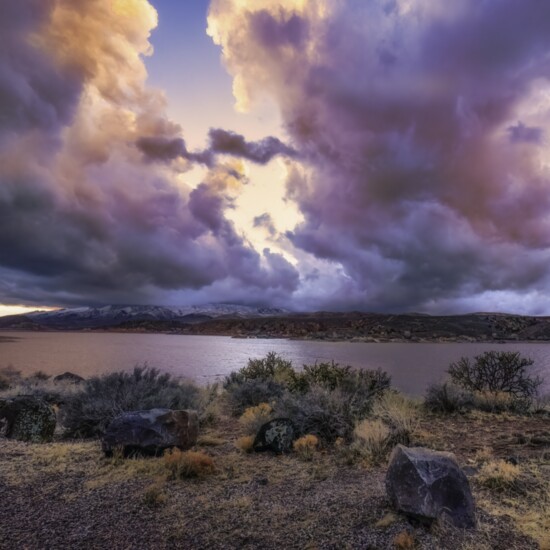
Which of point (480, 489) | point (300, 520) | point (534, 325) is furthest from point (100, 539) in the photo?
point (534, 325)

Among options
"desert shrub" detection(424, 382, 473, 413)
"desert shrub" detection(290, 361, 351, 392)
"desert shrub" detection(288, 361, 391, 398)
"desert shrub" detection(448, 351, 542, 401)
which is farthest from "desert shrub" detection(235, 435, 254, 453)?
"desert shrub" detection(448, 351, 542, 401)

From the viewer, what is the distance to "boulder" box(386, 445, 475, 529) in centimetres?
468

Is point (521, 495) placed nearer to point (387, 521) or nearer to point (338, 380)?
point (387, 521)

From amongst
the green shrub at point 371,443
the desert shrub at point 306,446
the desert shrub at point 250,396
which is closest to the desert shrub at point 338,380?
the desert shrub at point 250,396

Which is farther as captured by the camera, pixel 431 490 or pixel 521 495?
pixel 521 495

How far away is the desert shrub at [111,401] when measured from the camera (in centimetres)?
970

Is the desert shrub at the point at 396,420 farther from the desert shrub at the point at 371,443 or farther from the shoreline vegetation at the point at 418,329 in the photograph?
the shoreline vegetation at the point at 418,329

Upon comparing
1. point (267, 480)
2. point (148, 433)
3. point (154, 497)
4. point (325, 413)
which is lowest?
point (267, 480)

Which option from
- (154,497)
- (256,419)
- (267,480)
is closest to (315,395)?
(256,419)

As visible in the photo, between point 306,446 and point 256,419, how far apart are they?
203 centimetres

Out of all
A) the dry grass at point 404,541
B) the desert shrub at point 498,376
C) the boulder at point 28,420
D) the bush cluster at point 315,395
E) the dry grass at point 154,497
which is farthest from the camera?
the desert shrub at point 498,376

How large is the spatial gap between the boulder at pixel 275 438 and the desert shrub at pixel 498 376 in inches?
348

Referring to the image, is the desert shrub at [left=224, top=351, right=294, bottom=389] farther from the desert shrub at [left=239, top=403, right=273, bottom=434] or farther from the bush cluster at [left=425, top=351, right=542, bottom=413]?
the bush cluster at [left=425, top=351, right=542, bottom=413]

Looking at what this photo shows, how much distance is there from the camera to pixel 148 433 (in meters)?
7.65
